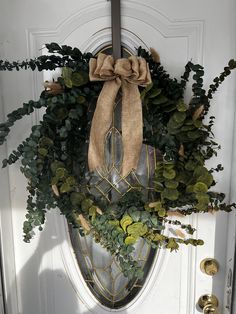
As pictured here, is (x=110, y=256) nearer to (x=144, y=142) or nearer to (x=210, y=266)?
(x=210, y=266)

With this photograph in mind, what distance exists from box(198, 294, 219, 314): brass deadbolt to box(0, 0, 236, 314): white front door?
0.06ft

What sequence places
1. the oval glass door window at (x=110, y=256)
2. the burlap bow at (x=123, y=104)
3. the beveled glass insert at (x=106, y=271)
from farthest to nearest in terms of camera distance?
the beveled glass insert at (x=106, y=271)
the oval glass door window at (x=110, y=256)
the burlap bow at (x=123, y=104)

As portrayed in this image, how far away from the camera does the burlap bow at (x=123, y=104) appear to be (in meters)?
0.85

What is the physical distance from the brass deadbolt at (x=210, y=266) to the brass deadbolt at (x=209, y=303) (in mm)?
105

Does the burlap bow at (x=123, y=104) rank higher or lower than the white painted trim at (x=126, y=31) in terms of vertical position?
lower

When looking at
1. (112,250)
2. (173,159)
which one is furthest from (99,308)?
(173,159)

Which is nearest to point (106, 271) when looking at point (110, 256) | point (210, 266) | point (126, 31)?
point (110, 256)

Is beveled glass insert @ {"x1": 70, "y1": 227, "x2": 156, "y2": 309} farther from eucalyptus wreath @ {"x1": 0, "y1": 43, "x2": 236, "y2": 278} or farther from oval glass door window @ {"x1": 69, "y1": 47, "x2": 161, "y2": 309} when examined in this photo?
eucalyptus wreath @ {"x1": 0, "y1": 43, "x2": 236, "y2": 278}

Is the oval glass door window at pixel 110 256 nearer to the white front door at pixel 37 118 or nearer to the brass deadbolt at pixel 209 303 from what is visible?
the white front door at pixel 37 118

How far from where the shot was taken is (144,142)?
961mm

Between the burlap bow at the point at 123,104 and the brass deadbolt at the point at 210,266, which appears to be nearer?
the burlap bow at the point at 123,104

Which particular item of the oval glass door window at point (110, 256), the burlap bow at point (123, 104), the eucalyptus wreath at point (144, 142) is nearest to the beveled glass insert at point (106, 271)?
the oval glass door window at point (110, 256)

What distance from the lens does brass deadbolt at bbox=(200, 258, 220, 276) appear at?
108cm

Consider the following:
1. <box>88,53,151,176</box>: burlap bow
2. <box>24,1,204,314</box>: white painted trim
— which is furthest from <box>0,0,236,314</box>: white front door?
<box>88,53,151,176</box>: burlap bow
